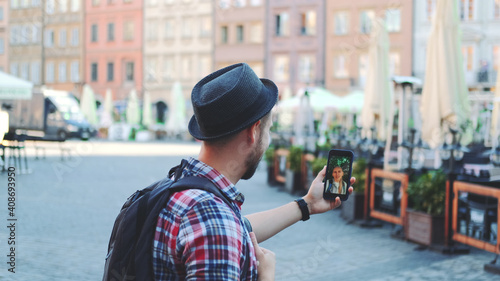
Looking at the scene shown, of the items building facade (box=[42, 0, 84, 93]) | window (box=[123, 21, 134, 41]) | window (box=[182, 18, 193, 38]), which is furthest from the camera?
building facade (box=[42, 0, 84, 93])

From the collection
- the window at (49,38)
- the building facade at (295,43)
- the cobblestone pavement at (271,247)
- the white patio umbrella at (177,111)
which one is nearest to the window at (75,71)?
the window at (49,38)

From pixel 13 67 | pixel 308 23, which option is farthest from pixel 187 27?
pixel 13 67

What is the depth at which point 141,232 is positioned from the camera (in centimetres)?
158

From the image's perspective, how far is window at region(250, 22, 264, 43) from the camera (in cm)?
4656

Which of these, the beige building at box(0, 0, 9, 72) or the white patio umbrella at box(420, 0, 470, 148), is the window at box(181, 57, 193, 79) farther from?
the white patio umbrella at box(420, 0, 470, 148)

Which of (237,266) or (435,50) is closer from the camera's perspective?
(237,266)

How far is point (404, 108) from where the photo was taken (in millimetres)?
10211

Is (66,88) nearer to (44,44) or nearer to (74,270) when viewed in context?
(44,44)

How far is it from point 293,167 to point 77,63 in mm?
45308

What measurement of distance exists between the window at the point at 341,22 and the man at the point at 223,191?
136 feet

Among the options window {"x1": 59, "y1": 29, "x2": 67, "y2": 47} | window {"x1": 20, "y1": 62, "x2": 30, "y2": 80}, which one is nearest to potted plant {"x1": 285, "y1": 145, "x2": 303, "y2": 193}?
window {"x1": 59, "y1": 29, "x2": 67, "y2": 47}

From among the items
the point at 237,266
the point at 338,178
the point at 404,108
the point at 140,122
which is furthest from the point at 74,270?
the point at 140,122

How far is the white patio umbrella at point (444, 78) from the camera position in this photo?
10852 mm

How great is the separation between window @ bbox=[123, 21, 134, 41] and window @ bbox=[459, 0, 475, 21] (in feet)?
86.3
